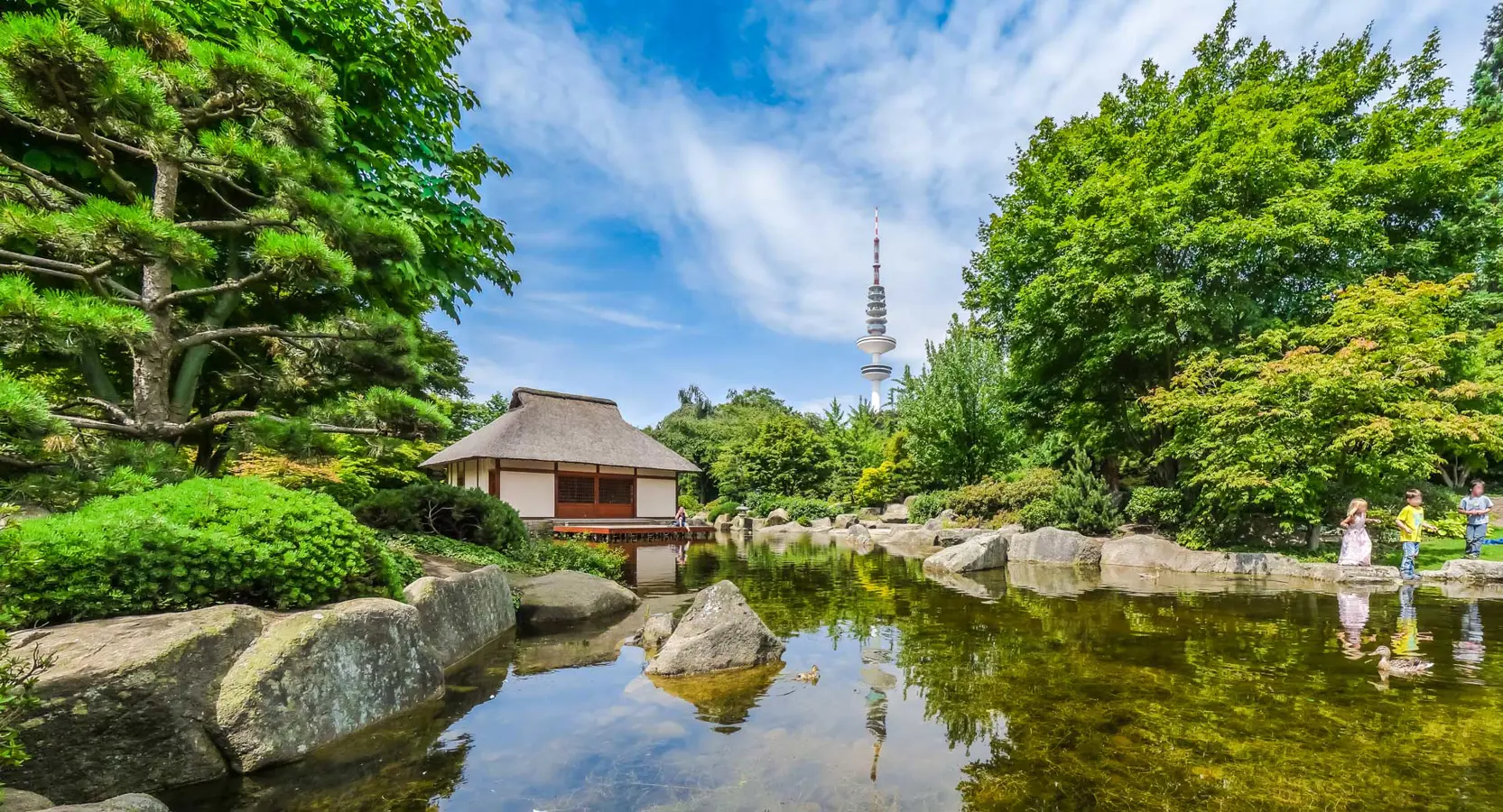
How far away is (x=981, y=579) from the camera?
1032cm

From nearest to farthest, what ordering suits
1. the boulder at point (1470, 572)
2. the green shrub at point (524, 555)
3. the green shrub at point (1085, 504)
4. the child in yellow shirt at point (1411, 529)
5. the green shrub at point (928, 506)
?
the green shrub at point (524, 555) < the boulder at point (1470, 572) < the child in yellow shirt at point (1411, 529) < the green shrub at point (1085, 504) < the green shrub at point (928, 506)

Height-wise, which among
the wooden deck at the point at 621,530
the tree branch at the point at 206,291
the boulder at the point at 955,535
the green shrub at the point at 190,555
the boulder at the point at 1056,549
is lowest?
the wooden deck at the point at 621,530

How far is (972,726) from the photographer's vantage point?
12.6 ft

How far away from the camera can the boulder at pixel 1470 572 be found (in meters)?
8.29

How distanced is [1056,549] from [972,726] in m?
9.91

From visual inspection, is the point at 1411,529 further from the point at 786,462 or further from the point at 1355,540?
the point at 786,462

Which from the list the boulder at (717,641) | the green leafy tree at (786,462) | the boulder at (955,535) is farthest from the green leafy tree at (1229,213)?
the green leafy tree at (786,462)

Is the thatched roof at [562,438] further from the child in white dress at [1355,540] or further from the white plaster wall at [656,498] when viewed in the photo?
the child in white dress at [1355,540]

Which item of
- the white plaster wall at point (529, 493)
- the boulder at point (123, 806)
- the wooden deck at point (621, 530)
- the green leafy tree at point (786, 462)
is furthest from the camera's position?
the green leafy tree at point (786, 462)

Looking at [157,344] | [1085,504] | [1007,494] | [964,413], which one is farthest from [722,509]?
[157,344]

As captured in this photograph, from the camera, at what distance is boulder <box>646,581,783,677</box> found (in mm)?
5109

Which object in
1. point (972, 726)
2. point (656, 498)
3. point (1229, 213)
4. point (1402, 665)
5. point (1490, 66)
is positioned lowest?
point (656, 498)

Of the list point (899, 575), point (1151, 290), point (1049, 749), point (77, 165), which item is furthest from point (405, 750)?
point (1151, 290)

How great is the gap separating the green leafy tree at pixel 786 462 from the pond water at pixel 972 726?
941 inches
